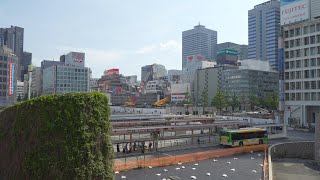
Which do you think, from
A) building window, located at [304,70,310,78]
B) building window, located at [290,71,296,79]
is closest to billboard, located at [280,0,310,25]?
building window, located at [290,71,296,79]

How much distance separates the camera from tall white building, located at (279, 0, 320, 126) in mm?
74000

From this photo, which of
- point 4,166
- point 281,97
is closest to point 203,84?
point 281,97

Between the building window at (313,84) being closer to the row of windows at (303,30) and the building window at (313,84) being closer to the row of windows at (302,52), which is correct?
the row of windows at (302,52)

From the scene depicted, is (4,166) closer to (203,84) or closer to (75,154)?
(75,154)

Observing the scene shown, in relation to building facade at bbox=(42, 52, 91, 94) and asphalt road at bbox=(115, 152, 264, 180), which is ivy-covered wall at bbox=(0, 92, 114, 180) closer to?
asphalt road at bbox=(115, 152, 264, 180)

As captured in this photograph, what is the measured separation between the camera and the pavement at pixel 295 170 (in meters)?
31.4

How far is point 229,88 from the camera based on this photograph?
161 metres

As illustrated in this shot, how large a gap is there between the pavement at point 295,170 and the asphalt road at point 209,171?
7.09 ft

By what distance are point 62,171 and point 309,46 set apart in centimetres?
7581

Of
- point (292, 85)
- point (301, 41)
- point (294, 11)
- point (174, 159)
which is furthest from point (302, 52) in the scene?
point (174, 159)

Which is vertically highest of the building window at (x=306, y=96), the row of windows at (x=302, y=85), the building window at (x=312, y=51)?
the building window at (x=312, y=51)

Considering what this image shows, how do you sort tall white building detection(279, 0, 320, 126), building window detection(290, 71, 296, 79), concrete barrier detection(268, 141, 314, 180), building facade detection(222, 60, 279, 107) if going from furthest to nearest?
building facade detection(222, 60, 279, 107)
building window detection(290, 71, 296, 79)
tall white building detection(279, 0, 320, 126)
concrete barrier detection(268, 141, 314, 180)

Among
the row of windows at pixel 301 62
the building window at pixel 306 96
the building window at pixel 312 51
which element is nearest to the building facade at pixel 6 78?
the row of windows at pixel 301 62

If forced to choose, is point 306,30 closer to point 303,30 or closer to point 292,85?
point 303,30
